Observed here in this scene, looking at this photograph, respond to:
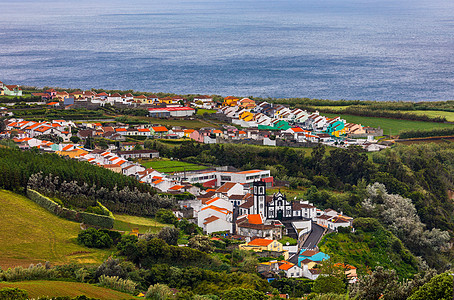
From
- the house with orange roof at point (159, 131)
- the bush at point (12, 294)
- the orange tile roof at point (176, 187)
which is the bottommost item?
the house with orange roof at point (159, 131)

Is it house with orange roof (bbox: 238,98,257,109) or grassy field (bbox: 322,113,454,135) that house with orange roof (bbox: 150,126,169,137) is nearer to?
house with orange roof (bbox: 238,98,257,109)

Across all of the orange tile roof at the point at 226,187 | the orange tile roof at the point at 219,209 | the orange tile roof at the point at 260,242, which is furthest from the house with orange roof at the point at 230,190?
the orange tile roof at the point at 260,242

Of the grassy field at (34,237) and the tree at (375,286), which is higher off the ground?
the tree at (375,286)

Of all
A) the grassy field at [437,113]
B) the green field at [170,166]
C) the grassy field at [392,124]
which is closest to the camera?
the green field at [170,166]

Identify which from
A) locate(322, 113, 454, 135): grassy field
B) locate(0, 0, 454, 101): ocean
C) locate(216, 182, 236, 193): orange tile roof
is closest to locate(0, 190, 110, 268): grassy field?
locate(216, 182, 236, 193): orange tile roof

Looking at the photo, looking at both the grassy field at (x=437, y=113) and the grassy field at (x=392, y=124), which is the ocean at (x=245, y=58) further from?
the grassy field at (x=392, y=124)

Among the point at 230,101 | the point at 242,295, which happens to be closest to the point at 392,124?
the point at 230,101

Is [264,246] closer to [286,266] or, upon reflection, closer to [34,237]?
[286,266]
